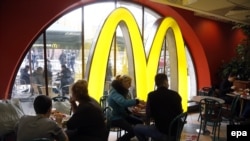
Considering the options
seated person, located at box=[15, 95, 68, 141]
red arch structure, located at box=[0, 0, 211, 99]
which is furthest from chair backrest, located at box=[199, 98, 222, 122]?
red arch structure, located at box=[0, 0, 211, 99]

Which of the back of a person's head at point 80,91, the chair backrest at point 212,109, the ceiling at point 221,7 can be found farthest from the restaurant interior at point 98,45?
the back of a person's head at point 80,91

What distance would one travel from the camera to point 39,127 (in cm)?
266

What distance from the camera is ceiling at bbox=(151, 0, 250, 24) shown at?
19.4 feet

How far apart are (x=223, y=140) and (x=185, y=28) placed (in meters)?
3.99

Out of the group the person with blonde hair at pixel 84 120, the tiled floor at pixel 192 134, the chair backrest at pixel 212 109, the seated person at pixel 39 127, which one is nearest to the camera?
the seated person at pixel 39 127

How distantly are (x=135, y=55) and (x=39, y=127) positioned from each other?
339 centimetres

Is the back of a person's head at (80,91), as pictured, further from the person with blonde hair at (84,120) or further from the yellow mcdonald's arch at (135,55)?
the yellow mcdonald's arch at (135,55)

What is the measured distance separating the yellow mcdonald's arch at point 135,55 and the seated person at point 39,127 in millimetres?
2409

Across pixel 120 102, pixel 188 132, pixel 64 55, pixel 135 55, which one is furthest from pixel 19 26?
pixel 188 132

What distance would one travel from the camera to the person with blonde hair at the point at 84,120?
3.03m

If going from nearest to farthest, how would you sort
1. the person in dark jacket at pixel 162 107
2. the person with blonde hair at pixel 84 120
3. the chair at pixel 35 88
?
the person with blonde hair at pixel 84 120 → the person in dark jacket at pixel 162 107 → the chair at pixel 35 88

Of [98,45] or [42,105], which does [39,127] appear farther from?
[98,45]

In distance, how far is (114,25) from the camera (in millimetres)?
5320

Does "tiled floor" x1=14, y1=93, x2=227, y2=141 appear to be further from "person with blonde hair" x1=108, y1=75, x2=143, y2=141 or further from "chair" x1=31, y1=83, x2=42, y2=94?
"person with blonde hair" x1=108, y1=75, x2=143, y2=141
